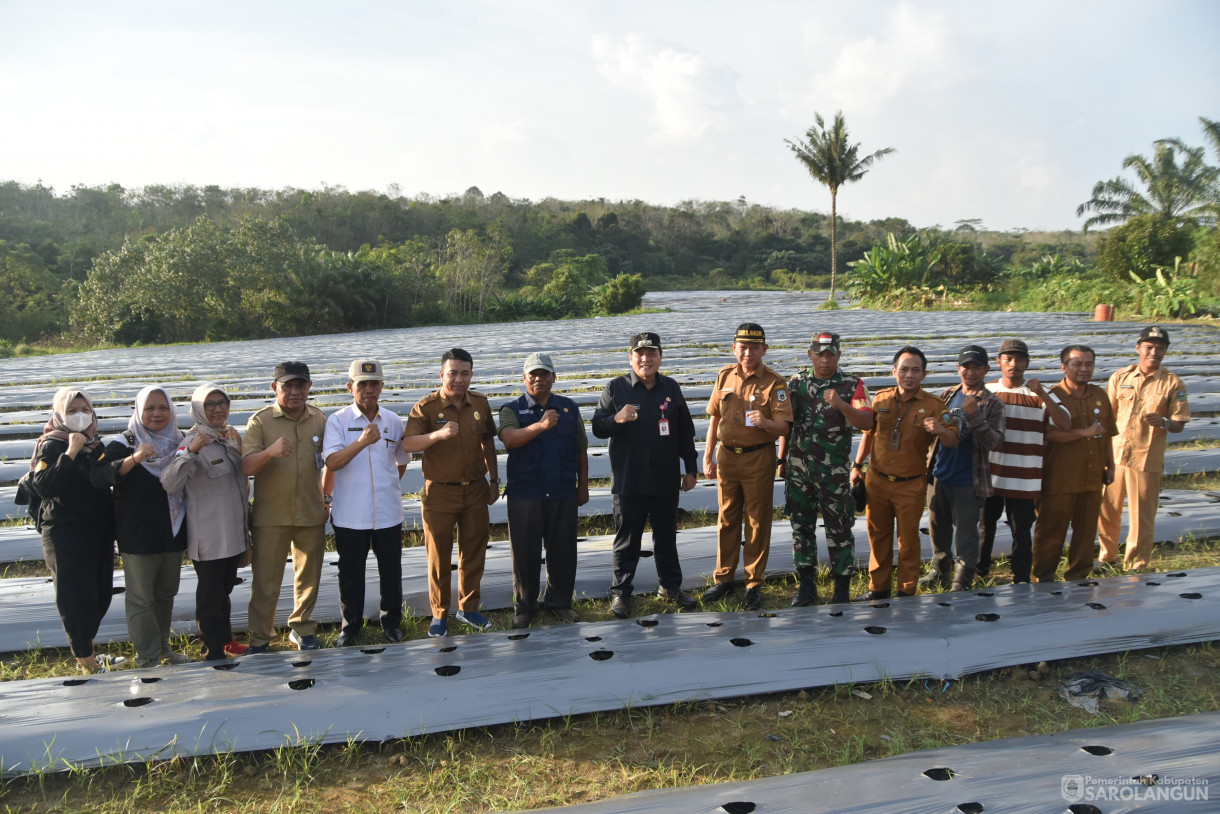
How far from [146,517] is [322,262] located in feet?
80.0

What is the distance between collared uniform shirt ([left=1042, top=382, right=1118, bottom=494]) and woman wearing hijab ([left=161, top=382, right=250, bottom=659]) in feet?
14.0

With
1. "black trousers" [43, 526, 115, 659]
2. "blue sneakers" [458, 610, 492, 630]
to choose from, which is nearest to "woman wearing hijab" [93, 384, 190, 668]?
"black trousers" [43, 526, 115, 659]

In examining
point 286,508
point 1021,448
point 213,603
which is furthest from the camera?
point 1021,448

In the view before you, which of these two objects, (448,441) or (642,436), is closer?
(448,441)

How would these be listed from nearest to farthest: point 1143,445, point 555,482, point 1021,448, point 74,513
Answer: point 74,513
point 555,482
point 1021,448
point 1143,445

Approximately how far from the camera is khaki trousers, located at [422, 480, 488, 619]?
3.73 m

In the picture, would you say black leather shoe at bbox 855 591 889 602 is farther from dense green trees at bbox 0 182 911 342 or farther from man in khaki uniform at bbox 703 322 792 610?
dense green trees at bbox 0 182 911 342

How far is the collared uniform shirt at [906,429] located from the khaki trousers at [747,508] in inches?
22.8

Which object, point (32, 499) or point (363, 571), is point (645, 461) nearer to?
point (363, 571)

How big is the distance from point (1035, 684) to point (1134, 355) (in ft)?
33.5

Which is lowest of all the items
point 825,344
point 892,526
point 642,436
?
point 892,526

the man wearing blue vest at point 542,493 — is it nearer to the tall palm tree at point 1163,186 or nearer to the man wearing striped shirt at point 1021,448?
the man wearing striped shirt at point 1021,448

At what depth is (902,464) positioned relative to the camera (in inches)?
153

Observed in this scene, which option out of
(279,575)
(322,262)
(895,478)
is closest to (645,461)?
(895,478)
